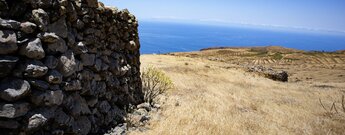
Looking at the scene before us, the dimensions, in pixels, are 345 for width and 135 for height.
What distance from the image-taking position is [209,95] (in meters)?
15.0

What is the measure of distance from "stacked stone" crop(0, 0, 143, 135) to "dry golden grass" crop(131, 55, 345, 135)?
1926mm

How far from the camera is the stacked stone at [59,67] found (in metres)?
5.19

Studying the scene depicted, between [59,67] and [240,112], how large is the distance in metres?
8.09

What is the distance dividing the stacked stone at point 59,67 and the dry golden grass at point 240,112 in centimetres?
193

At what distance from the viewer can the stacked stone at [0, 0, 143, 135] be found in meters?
5.19

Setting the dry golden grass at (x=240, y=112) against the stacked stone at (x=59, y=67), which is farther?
the dry golden grass at (x=240, y=112)

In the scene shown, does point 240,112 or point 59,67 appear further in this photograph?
point 240,112

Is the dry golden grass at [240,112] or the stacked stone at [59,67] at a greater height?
the stacked stone at [59,67]

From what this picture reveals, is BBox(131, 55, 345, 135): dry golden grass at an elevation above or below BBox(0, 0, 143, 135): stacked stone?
below

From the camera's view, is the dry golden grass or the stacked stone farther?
the dry golden grass

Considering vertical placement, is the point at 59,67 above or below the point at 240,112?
above

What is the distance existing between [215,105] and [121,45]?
5.17 m

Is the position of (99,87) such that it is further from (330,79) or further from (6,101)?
(330,79)

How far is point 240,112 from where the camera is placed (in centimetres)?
1241
